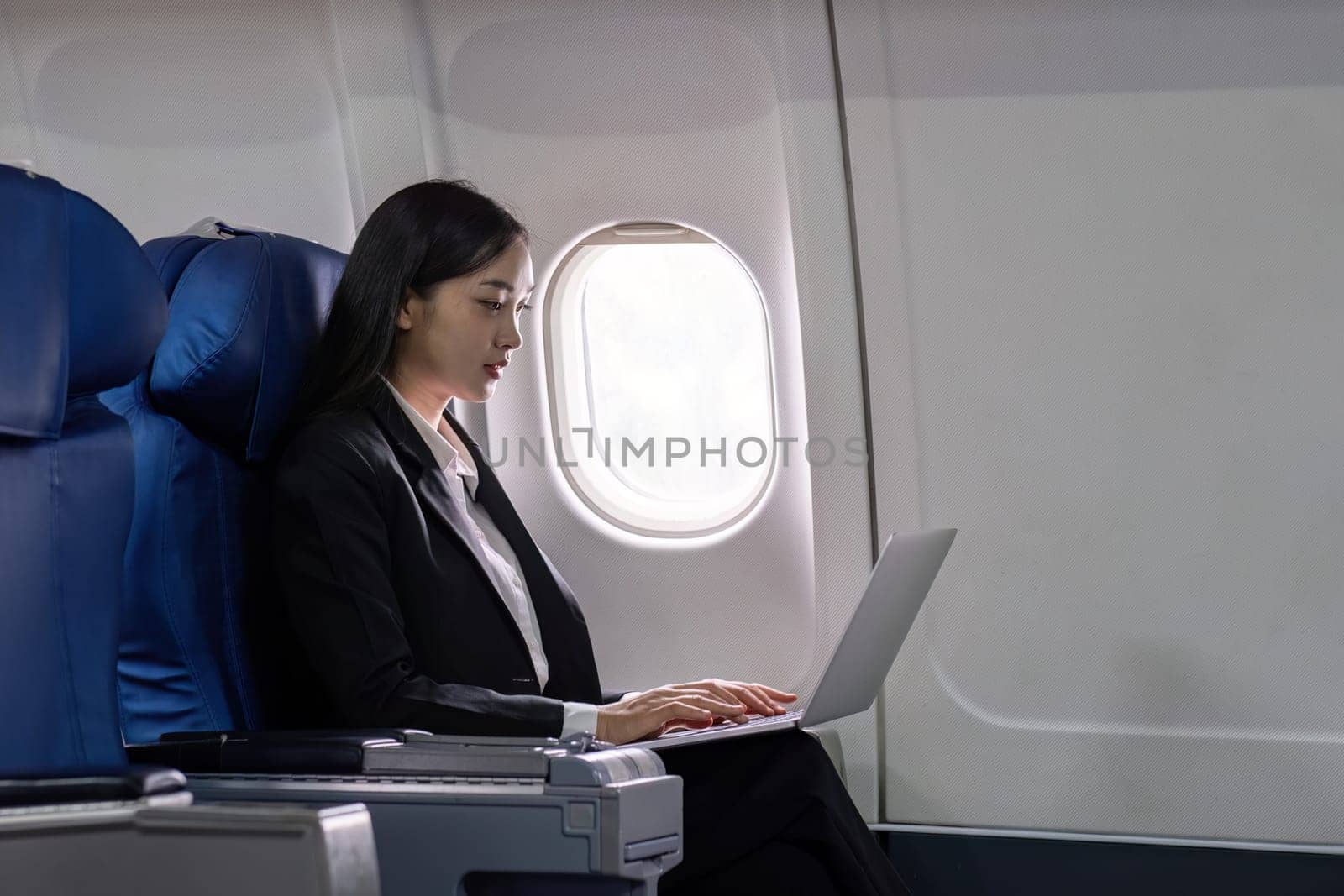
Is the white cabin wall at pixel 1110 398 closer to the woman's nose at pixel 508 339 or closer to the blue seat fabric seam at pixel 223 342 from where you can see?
the woman's nose at pixel 508 339

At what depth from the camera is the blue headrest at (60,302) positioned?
158cm

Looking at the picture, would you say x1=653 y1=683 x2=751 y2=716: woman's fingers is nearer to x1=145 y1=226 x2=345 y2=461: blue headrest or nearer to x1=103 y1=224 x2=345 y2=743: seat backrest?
x1=103 y1=224 x2=345 y2=743: seat backrest

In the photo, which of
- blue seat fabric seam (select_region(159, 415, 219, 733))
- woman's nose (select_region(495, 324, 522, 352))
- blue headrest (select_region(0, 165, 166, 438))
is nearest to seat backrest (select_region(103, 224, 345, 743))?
blue seat fabric seam (select_region(159, 415, 219, 733))

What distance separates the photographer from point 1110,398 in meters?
3.06

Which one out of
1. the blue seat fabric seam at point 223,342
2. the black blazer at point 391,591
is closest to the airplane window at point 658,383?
the black blazer at point 391,591

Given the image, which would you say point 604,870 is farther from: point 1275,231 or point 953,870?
point 1275,231

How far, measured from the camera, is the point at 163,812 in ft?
3.93

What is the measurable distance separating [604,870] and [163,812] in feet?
1.77

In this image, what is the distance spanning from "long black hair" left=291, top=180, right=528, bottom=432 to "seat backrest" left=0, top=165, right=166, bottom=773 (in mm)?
594

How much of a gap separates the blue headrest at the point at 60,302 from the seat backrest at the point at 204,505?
28cm

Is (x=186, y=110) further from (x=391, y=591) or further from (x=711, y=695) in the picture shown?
(x=711, y=695)

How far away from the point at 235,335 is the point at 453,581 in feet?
1.68

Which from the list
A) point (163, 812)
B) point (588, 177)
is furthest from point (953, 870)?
point (163, 812)

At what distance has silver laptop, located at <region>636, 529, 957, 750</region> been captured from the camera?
2084 mm
